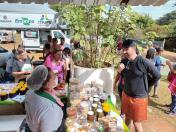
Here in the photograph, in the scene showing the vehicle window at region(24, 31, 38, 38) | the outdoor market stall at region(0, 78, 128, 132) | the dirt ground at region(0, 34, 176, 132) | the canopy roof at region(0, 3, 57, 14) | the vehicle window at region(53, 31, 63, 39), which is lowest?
the dirt ground at region(0, 34, 176, 132)

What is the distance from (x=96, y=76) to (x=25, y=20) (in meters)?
13.0

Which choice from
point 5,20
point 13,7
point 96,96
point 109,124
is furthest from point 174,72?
point 5,20

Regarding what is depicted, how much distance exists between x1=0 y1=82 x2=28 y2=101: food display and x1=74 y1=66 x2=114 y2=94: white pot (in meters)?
0.97

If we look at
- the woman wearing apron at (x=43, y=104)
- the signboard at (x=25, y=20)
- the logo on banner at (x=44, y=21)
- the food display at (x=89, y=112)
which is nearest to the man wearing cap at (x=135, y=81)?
the food display at (x=89, y=112)

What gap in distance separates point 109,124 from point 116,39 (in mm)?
1849

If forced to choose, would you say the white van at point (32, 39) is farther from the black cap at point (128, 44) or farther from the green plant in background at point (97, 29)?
the black cap at point (128, 44)

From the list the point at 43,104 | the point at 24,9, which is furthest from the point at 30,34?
the point at 43,104

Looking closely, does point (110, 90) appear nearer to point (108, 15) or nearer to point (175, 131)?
point (108, 15)

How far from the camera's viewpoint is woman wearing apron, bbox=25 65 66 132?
2787mm

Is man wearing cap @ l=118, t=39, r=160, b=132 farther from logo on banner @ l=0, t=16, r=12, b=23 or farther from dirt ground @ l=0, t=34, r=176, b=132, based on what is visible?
logo on banner @ l=0, t=16, r=12, b=23

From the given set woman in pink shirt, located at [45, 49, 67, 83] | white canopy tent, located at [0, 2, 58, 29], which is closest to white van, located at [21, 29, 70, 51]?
white canopy tent, located at [0, 2, 58, 29]

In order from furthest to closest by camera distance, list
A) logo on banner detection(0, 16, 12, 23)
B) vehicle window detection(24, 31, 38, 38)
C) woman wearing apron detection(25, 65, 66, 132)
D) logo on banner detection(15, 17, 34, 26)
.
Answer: vehicle window detection(24, 31, 38, 38)
logo on banner detection(15, 17, 34, 26)
logo on banner detection(0, 16, 12, 23)
woman wearing apron detection(25, 65, 66, 132)

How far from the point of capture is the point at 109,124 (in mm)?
3092

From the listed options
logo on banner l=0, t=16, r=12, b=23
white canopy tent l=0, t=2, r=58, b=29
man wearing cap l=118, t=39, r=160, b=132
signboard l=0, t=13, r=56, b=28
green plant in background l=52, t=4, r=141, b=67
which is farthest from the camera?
logo on banner l=0, t=16, r=12, b=23
